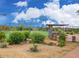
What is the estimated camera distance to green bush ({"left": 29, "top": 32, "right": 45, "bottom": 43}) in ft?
17.8

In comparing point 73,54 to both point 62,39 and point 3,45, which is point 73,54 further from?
point 3,45

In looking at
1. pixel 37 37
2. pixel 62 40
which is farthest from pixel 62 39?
pixel 37 37

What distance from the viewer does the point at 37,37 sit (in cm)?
546

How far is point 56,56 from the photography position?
208 inches

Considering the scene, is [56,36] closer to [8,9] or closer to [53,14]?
[53,14]

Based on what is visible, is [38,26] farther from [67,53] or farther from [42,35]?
[67,53]

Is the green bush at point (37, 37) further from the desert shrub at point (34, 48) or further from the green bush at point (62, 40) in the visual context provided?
the green bush at point (62, 40)

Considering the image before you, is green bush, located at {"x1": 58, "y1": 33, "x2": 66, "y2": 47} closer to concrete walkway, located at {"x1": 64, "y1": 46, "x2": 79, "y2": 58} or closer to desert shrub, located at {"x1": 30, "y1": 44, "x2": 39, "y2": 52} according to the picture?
concrete walkway, located at {"x1": 64, "y1": 46, "x2": 79, "y2": 58}

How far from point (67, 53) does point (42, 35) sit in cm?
70

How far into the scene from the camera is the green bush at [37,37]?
542 cm

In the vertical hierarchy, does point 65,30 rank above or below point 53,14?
below

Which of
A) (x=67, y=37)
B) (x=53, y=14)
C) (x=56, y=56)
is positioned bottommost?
(x=56, y=56)

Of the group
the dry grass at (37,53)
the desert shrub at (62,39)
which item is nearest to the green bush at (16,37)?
the dry grass at (37,53)

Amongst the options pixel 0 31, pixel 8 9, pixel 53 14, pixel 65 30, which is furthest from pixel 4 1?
pixel 65 30
